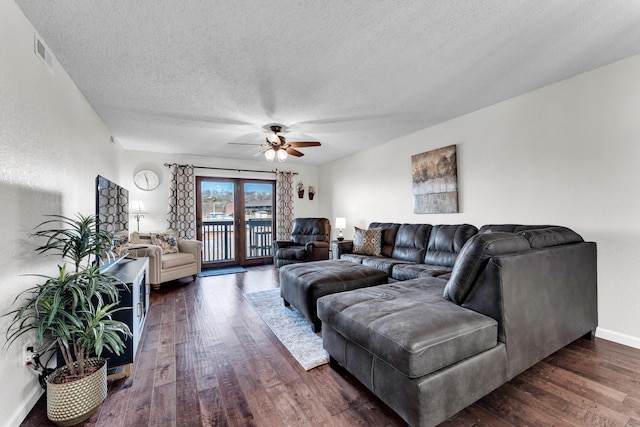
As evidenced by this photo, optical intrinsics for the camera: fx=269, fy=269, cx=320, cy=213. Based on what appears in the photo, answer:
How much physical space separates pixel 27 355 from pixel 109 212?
1613 millimetres

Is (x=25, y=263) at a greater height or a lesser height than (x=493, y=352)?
greater

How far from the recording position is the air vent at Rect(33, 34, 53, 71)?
1771mm

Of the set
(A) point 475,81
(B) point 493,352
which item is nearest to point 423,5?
(A) point 475,81

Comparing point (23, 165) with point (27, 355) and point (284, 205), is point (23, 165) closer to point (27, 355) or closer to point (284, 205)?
point (27, 355)

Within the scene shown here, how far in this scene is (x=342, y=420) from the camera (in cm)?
148

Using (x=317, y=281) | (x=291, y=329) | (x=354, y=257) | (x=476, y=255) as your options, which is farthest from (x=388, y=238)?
(x=476, y=255)

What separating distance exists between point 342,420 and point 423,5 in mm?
2450

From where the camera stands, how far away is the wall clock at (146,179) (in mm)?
4965

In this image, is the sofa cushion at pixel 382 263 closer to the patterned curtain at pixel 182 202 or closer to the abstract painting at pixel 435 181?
the abstract painting at pixel 435 181

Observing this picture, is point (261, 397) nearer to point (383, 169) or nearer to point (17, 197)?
point (17, 197)

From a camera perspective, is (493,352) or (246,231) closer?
(493,352)

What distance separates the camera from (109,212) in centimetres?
288

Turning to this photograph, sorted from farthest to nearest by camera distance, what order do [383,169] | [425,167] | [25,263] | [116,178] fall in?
[383,169] < [116,178] < [425,167] < [25,263]

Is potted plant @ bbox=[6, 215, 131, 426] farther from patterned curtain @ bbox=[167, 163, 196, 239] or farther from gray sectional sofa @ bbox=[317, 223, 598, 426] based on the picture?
patterned curtain @ bbox=[167, 163, 196, 239]
